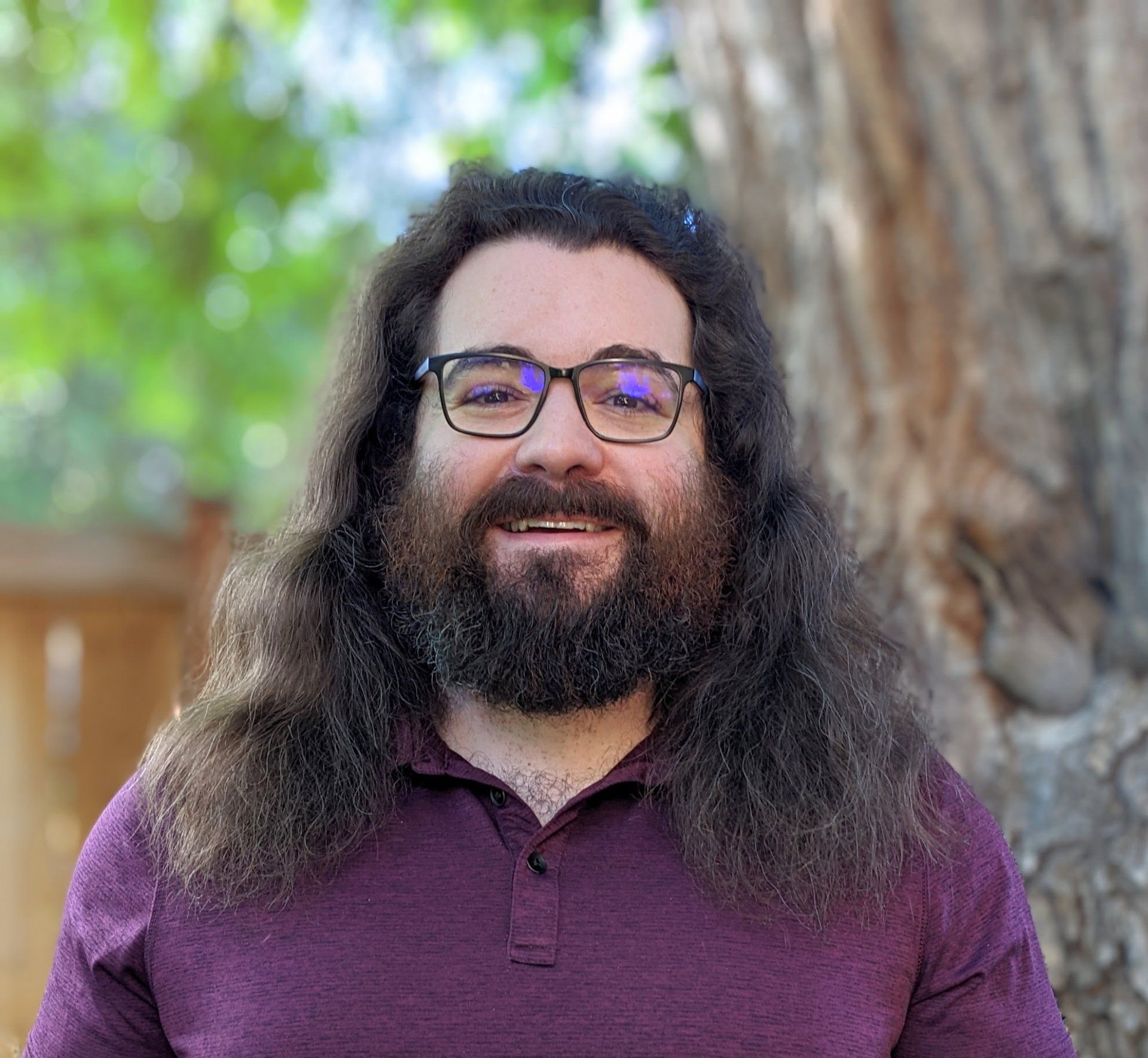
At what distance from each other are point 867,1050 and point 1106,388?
1.60 metres

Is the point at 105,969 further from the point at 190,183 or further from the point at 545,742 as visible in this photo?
the point at 190,183

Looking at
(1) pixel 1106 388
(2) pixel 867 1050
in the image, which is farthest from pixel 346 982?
(1) pixel 1106 388

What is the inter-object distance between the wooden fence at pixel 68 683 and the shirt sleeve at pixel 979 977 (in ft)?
7.88

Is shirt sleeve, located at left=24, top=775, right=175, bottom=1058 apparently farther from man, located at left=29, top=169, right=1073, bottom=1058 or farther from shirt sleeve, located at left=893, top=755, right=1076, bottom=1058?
shirt sleeve, located at left=893, top=755, right=1076, bottom=1058

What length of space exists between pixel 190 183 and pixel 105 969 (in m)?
4.40

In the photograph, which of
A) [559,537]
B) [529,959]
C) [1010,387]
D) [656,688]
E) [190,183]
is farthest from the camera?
[190,183]

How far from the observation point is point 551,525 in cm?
183

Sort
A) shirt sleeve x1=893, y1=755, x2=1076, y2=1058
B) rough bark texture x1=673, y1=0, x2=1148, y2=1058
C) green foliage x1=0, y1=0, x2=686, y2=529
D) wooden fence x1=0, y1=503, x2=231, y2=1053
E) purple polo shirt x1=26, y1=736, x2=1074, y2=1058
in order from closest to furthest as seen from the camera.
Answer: purple polo shirt x1=26, y1=736, x2=1074, y2=1058 → shirt sleeve x1=893, y1=755, x2=1076, y2=1058 → rough bark texture x1=673, y1=0, x2=1148, y2=1058 → wooden fence x1=0, y1=503, x2=231, y2=1053 → green foliage x1=0, y1=0, x2=686, y2=529

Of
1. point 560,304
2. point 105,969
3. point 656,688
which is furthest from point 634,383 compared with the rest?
point 105,969

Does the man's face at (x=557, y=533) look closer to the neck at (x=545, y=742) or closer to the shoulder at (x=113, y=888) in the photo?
the neck at (x=545, y=742)

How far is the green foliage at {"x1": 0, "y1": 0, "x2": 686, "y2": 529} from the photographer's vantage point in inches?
190

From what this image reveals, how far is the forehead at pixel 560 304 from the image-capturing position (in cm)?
189

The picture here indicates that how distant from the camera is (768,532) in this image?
2.08 m

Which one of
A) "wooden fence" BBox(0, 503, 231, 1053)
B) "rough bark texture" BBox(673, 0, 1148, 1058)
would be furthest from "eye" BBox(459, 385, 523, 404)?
"wooden fence" BBox(0, 503, 231, 1053)
